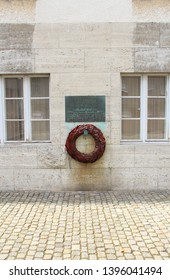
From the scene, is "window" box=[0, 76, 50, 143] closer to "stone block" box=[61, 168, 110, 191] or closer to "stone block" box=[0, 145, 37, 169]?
"stone block" box=[0, 145, 37, 169]

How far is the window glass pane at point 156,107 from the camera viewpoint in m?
6.32

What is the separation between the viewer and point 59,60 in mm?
6027

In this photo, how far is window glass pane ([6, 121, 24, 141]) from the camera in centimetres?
635

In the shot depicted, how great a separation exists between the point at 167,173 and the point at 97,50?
10.4 ft

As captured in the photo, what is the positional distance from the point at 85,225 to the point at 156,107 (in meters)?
3.32

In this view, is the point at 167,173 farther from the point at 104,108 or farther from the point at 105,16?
the point at 105,16

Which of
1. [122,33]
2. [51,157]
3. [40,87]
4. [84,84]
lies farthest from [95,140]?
[122,33]

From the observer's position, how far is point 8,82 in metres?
6.27

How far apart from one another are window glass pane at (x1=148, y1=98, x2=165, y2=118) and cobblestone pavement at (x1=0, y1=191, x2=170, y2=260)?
1795 millimetres

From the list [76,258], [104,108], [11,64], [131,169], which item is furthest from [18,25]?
[76,258]

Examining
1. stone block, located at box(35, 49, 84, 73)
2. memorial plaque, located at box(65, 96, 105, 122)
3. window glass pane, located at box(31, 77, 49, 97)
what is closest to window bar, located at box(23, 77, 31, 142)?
window glass pane, located at box(31, 77, 49, 97)

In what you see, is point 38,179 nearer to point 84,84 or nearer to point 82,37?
point 84,84

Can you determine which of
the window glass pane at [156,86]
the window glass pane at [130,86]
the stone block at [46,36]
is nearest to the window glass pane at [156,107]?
the window glass pane at [156,86]

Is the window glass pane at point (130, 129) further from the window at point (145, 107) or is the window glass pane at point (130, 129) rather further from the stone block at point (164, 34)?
the stone block at point (164, 34)
